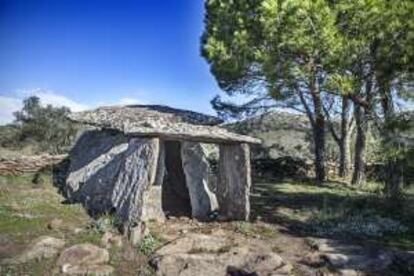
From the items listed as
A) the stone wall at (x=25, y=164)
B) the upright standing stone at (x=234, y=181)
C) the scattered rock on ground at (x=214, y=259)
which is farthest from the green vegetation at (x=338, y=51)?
the stone wall at (x=25, y=164)

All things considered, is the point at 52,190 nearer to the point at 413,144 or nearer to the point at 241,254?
the point at 241,254

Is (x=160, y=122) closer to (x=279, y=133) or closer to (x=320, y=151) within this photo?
(x=320, y=151)

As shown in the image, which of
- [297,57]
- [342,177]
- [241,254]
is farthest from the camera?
[342,177]

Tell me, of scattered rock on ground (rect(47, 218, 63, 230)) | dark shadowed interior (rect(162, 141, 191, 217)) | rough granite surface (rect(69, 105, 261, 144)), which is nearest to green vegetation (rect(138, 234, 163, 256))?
scattered rock on ground (rect(47, 218, 63, 230))

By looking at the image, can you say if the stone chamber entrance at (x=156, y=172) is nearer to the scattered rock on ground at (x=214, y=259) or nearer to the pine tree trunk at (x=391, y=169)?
the scattered rock on ground at (x=214, y=259)

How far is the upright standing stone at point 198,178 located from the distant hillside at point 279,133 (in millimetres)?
11077

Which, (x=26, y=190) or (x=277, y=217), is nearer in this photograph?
(x=277, y=217)

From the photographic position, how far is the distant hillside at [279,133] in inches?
1211

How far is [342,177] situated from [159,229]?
15894mm

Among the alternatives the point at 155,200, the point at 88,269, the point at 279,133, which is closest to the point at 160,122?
the point at 155,200

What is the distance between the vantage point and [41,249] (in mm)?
14016

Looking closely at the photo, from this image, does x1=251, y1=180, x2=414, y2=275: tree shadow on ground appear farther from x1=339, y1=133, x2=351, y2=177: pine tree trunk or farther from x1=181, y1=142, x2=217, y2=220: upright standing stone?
x1=339, y1=133, x2=351, y2=177: pine tree trunk

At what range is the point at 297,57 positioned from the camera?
2102cm

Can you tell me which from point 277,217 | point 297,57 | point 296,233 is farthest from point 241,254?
point 297,57
